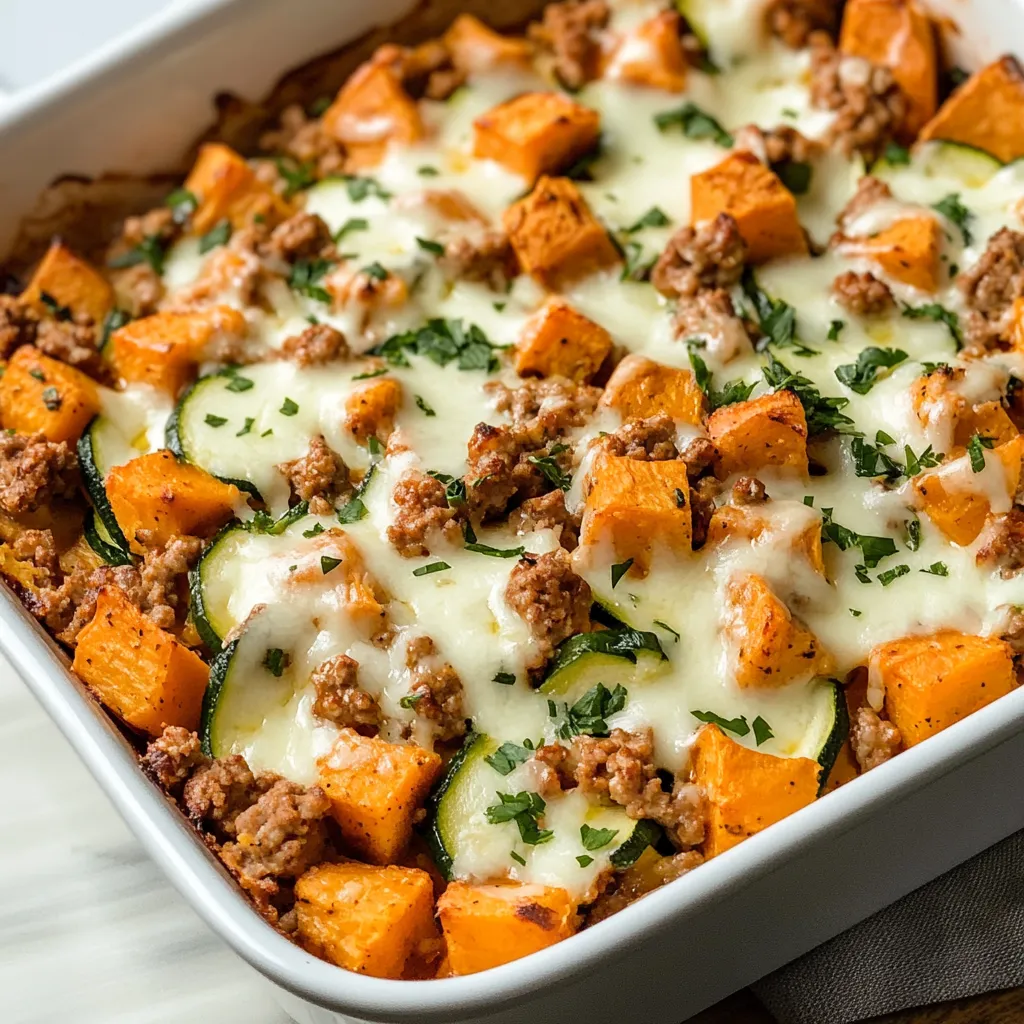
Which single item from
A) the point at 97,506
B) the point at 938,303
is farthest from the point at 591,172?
the point at 97,506

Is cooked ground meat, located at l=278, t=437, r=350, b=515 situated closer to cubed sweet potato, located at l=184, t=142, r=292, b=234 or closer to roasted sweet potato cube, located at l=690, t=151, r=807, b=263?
cubed sweet potato, located at l=184, t=142, r=292, b=234

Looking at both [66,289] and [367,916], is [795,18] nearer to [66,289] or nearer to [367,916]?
[66,289]

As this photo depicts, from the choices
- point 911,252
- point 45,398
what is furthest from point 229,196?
point 911,252

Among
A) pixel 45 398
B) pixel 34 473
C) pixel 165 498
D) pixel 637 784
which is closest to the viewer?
pixel 637 784

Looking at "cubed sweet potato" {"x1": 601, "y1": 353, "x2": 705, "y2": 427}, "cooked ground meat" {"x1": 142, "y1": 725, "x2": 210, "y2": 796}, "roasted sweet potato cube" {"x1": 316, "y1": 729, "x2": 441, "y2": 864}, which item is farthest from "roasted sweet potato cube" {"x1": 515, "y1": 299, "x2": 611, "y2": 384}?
"cooked ground meat" {"x1": 142, "y1": 725, "x2": 210, "y2": 796}

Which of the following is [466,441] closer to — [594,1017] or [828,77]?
[594,1017]

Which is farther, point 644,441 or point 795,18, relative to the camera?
point 795,18

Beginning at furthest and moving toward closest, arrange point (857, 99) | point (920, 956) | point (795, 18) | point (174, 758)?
point (795, 18) < point (857, 99) < point (920, 956) < point (174, 758)
